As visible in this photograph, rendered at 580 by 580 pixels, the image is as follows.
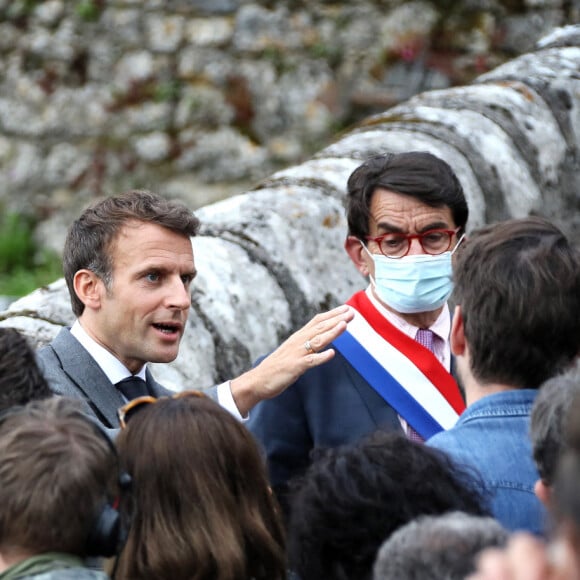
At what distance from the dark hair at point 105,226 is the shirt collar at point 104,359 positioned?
0.10 metres

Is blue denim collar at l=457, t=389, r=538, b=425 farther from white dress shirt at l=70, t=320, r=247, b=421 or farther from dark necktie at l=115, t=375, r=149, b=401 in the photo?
dark necktie at l=115, t=375, r=149, b=401

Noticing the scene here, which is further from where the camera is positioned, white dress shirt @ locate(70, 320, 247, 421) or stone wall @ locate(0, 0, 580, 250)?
stone wall @ locate(0, 0, 580, 250)

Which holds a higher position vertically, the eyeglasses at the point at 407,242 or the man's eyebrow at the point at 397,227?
the man's eyebrow at the point at 397,227

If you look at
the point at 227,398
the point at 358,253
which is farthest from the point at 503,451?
the point at 358,253

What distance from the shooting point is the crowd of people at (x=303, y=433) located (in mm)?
1653

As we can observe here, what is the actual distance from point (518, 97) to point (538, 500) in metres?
2.65

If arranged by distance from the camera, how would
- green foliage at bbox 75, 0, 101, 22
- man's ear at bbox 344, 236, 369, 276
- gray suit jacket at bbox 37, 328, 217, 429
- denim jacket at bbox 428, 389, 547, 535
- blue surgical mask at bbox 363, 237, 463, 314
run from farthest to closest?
1. green foliage at bbox 75, 0, 101, 22
2. man's ear at bbox 344, 236, 369, 276
3. blue surgical mask at bbox 363, 237, 463, 314
4. gray suit jacket at bbox 37, 328, 217, 429
5. denim jacket at bbox 428, 389, 547, 535

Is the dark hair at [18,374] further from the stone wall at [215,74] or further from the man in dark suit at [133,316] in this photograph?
the stone wall at [215,74]

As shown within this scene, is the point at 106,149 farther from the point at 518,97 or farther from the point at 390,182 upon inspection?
the point at 390,182

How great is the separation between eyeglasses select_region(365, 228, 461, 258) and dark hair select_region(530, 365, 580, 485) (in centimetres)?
116

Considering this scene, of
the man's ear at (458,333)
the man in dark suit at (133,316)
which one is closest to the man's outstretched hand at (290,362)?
the man in dark suit at (133,316)

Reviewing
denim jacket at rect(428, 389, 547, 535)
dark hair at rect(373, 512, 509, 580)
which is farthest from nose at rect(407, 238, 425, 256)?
dark hair at rect(373, 512, 509, 580)

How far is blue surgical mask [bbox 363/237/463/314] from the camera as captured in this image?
111 inches

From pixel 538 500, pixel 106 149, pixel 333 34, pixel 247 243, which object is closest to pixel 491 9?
pixel 333 34
